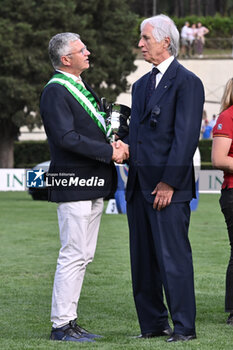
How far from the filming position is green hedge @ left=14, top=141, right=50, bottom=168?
131 ft

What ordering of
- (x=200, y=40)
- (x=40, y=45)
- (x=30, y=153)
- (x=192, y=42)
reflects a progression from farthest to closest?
(x=192, y=42), (x=200, y=40), (x=30, y=153), (x=40, y=45)

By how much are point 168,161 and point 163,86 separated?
1.65 feet

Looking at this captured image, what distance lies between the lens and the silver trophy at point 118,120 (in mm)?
6550

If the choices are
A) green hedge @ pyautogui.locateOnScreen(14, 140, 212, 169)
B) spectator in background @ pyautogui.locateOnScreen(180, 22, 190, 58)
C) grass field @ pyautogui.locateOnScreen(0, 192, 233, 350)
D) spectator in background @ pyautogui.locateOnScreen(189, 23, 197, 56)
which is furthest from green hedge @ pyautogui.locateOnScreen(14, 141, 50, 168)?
grass field @ pyautogui.locateOnScreen(0, 192, 233, 350)

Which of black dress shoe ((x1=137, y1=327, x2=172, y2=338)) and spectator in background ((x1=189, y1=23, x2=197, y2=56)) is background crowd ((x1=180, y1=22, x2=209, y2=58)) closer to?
spectator in background ((x1=189, y1=23, x2=197, y2=56))

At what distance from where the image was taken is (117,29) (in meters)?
39.9

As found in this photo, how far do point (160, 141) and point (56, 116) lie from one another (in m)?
0.70

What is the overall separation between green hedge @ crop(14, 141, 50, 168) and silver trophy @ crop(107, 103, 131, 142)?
3312cm

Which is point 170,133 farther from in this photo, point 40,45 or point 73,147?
point 40,45

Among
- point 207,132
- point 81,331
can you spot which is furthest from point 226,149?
point 207,132

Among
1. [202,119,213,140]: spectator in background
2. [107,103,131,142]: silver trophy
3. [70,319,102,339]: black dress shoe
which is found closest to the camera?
[70,319,102,339]: black dress shoe

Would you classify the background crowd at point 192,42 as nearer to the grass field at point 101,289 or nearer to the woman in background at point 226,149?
the grass field at point 101,289

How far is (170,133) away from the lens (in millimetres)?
6133

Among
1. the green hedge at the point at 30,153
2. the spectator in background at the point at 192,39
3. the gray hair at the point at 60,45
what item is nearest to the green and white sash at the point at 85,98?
the gray hair at the point at 60,45
